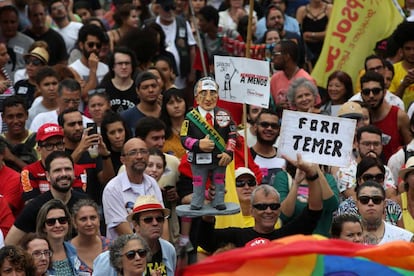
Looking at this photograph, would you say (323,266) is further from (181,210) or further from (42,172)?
(42,172)

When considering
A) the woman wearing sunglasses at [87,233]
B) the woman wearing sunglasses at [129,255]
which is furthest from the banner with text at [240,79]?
the woman wearing sunglasses at [129,255]

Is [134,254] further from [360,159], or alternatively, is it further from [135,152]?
[360,159]

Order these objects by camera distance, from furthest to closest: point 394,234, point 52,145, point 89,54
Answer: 1. point 89,54
2. point 52,145
3. point 394,234

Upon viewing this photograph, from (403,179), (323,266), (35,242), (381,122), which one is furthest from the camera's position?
(381,122)

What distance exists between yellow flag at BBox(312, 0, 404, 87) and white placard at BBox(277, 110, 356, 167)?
5.08 metres

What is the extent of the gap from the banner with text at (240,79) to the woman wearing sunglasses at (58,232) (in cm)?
216

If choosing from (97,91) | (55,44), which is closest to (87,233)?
(97,91)

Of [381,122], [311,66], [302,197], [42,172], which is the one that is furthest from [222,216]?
[311,66]

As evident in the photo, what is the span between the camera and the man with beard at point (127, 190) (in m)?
13.4

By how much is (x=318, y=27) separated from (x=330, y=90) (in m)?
3.33

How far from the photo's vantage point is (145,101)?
15.7m

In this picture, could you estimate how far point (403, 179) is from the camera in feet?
46.3

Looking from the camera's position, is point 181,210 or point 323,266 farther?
point 181,210

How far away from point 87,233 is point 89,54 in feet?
16.8
